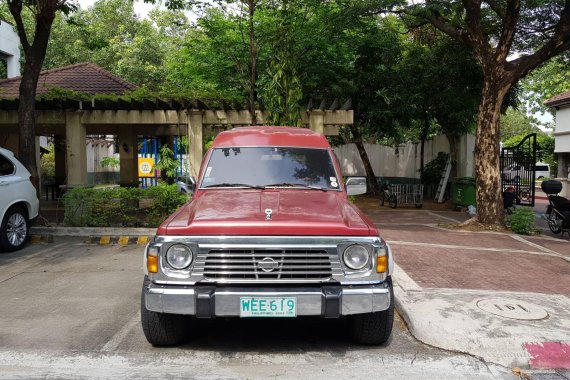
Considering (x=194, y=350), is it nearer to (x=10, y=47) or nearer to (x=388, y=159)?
(x=388, y=159)

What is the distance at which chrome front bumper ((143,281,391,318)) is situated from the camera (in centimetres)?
413

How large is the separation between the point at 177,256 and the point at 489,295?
3.89 m

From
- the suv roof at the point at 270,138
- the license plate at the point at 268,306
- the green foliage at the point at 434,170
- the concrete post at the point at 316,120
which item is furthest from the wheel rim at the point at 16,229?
the green foliage at the point at 434,170

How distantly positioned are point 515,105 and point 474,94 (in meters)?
1.77

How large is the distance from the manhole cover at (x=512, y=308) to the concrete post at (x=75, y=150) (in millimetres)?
11431

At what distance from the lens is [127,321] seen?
5500 millimetres

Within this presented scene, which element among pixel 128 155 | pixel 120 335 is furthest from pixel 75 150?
pixel 120 335

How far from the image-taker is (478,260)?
8.59m

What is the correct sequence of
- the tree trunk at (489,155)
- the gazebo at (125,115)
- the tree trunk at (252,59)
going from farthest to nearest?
the gazebo at (125,115)
the tree trunk at (252,59)
the tree trunk at (489,155)

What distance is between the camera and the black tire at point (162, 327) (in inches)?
177

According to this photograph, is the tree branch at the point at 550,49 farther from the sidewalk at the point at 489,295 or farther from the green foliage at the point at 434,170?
the green foliage at the point at 434,170

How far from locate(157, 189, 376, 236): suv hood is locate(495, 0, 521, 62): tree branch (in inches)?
339

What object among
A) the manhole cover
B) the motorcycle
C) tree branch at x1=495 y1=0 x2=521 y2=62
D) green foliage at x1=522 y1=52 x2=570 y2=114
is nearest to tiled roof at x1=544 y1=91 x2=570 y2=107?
green foliage at x1=522 y1=52 x2=570 y2=114

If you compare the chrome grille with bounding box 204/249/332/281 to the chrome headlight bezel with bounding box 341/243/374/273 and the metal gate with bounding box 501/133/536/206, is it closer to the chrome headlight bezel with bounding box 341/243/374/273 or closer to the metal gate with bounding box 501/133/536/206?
the chrome headlight bezel with bounding box 341/243/374/273
